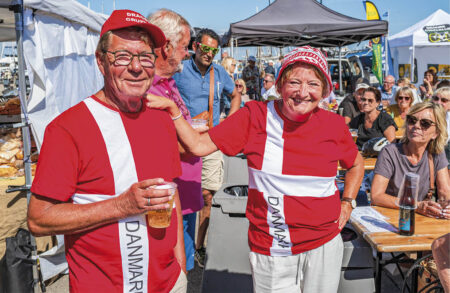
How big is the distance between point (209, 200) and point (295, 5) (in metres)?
6.81

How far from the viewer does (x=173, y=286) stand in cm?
167

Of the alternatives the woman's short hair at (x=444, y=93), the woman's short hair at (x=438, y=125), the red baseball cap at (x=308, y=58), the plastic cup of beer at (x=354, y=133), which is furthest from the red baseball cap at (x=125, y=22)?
the woman's short hair at (x=444, y=93)

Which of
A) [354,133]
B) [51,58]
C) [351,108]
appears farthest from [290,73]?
[351,108]

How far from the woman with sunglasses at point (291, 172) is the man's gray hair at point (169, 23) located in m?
0.50

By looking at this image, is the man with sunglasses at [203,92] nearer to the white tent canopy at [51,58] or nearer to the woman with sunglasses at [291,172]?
the white tent canopy at [51,58]

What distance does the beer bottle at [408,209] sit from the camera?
8.02ft

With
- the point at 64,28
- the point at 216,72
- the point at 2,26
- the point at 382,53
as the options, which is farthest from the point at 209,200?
the point at 382,53

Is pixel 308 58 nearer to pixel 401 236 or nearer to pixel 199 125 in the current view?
pixel 199 125

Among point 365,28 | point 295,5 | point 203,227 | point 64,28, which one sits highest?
point 295,5

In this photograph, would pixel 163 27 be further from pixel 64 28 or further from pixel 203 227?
pixel 64 28

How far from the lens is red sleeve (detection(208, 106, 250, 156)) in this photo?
6.49 feet

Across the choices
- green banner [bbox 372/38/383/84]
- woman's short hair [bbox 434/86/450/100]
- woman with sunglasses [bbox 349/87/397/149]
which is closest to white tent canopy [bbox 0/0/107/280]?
woman with sunglasses [bbox 349/87/397/149]

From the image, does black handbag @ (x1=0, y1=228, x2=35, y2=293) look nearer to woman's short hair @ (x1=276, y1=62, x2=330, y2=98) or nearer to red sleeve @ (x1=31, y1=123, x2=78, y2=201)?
red sleeve @ (x1=31, y1=123, x2=78, y2=201)

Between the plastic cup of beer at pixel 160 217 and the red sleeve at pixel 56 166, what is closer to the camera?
the red sleeve at pixel 56 166
